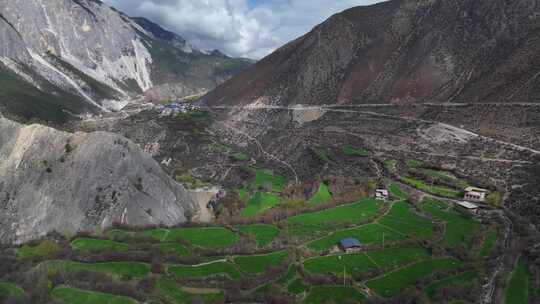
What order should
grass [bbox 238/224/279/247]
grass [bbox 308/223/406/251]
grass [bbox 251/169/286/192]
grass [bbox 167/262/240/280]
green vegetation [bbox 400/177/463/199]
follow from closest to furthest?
grass [bbox 167/262/240/280]
grass [bbox 308/223/406/251]
grass [bbox 238/224/279/247]
green vegetation [bbox 400/177/463/199]
grass [bbox 251/169/286/192]

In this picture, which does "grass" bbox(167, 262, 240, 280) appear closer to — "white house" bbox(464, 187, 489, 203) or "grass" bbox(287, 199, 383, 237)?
"grass" bbox(287, 199, 383, 237)

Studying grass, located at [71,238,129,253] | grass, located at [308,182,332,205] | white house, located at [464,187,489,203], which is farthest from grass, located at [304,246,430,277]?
grass, located at [71,238,129,253]

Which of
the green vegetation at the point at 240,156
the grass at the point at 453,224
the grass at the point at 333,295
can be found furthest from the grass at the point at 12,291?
the green vegetation at the point at 240,156

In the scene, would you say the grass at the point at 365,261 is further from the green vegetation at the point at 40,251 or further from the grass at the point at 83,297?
the green vegetation at the point at 40,251

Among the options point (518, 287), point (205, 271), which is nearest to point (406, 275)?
point (518, 287)

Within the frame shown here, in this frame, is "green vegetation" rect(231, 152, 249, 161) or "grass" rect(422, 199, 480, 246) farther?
"green vegetation" rect(231, 152, 249, 161)

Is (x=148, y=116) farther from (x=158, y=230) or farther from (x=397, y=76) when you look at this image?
(x=158, y=230)
